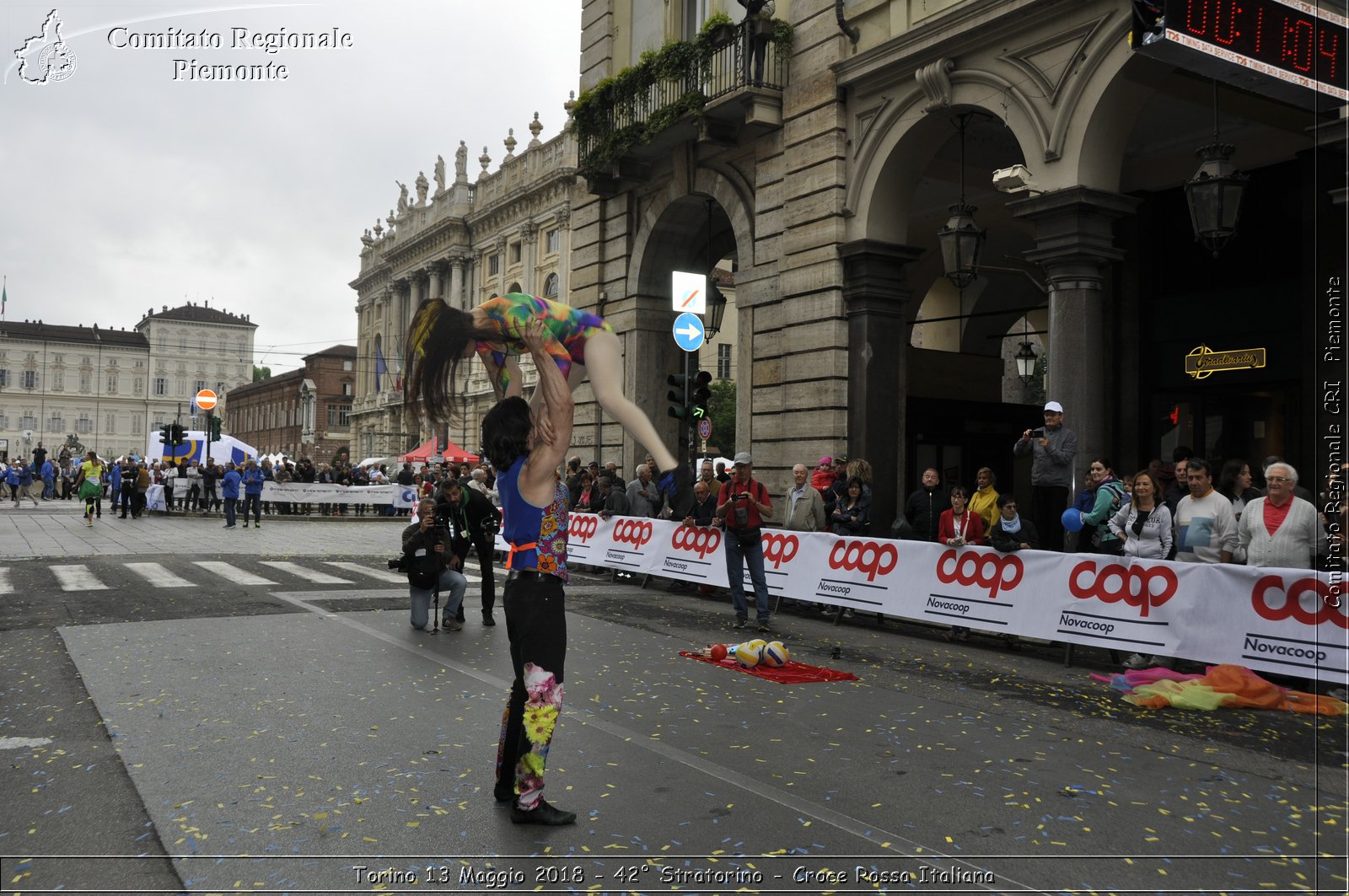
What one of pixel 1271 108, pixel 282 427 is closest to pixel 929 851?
pixel 1271 108

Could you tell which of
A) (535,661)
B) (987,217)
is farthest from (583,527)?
(535,661)

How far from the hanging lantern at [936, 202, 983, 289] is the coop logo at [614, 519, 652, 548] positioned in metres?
6.07

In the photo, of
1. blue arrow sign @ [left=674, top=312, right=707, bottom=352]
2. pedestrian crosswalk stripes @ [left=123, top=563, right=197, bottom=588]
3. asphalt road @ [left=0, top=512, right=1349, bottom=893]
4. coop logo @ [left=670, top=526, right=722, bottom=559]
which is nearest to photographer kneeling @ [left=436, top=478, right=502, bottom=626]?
asphalt road @ [left=0, top=512, right=1349, bottom=893]

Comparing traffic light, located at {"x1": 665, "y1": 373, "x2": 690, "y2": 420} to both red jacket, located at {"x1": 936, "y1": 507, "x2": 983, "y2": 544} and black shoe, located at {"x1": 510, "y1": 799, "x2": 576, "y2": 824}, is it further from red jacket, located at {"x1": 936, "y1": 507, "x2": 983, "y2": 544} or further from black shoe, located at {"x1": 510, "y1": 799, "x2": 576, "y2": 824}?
black shoe, located at {"x1": 510, "y1": 799, "x2": 576, "y2": 824}

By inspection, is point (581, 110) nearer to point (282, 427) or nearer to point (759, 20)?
point (759, 20)

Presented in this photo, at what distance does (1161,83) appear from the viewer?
13.0 metres

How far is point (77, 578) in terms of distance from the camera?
14.9 metres

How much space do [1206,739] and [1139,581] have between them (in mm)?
2624

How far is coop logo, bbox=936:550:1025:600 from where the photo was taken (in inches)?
432

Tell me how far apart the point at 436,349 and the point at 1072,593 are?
7297 mm

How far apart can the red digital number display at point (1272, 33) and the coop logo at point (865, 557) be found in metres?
7.68

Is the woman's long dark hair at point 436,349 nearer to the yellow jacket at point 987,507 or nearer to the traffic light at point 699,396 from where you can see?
the yellow jacket at point 987,507

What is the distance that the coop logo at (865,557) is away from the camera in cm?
1242

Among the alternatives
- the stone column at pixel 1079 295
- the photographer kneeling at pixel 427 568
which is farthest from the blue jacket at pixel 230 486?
the stone column at pixel 1079 295
